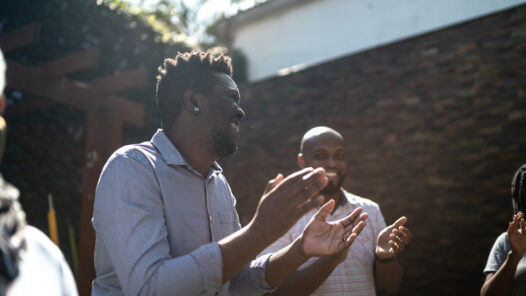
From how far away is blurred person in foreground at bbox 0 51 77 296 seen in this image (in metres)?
0.94

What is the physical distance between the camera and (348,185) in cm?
606

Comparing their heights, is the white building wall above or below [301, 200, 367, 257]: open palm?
above

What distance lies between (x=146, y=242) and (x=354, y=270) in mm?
1600

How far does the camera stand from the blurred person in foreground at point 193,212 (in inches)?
59.5

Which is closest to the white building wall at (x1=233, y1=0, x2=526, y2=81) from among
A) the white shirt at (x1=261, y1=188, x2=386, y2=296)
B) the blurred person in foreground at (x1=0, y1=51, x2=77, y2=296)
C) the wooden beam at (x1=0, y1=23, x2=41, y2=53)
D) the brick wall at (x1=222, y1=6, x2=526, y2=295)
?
the brick wall at (x1=222, y1=6, x2=526, y2=295)

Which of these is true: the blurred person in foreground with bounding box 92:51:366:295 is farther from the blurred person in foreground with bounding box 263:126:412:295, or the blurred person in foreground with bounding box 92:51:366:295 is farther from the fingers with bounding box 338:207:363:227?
the blurred person in foreground with bounding box 263:126:412:295

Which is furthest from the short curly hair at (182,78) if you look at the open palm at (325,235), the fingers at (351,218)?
the fingers at (351,218)

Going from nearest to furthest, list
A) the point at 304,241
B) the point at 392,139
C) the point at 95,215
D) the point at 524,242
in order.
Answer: the point at 95,215 < the point at 304,241 < the point at 524,242 < the point at 392,139

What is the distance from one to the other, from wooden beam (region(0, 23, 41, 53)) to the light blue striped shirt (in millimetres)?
2883

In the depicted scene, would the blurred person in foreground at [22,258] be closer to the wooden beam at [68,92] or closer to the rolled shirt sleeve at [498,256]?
the rolled shirt sleeve at [498,256]

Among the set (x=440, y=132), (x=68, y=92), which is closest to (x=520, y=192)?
(x=440, y=132)

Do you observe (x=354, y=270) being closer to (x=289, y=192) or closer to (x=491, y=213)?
(x=289, y=192)

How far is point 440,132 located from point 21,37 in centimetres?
483

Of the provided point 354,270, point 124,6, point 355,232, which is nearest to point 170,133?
point 355,232
